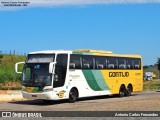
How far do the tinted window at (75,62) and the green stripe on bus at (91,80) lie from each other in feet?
2.95

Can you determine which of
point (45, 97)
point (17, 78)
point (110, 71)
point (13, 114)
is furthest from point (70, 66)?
point (17, 78)

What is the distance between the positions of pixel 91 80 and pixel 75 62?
240 cm

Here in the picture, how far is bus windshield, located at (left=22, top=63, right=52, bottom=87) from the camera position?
25078 millimetres

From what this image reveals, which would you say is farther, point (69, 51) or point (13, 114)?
point (69, 51)

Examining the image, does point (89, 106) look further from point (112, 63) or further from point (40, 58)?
point (112, 63)

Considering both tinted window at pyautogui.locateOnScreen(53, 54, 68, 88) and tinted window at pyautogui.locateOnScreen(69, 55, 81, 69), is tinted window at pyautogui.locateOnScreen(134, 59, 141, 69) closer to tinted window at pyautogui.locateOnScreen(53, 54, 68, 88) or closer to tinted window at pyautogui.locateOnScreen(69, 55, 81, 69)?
tinted window at pyautogui.locateOnScreen(69, 55, 81, 69)

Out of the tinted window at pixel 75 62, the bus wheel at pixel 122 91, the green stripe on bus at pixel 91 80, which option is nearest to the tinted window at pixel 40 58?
the tinted window at pixel 75 62

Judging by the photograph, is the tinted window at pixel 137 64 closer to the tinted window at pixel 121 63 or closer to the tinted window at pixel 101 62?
the tinted window at pixel 121 63

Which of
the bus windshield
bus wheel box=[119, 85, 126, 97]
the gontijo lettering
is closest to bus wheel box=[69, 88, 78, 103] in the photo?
the bus windshield

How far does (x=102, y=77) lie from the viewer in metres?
30.3

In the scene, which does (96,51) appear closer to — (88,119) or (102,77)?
(102,77)

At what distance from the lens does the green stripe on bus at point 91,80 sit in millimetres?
28516

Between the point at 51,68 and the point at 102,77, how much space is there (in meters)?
6.64

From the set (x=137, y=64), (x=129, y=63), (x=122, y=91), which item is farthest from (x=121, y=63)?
(x=137, y=64)
